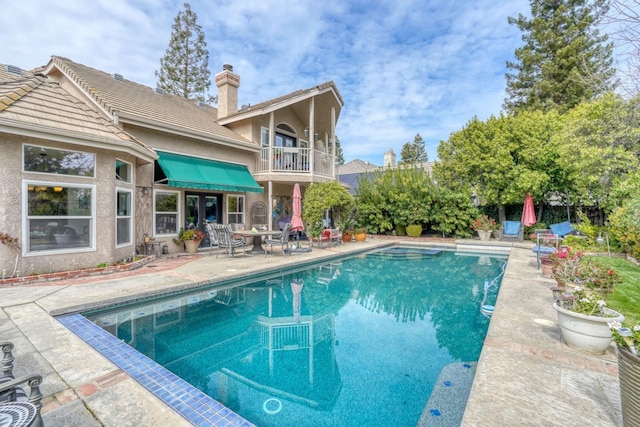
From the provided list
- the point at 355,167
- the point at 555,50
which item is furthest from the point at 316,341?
the point at 355,167

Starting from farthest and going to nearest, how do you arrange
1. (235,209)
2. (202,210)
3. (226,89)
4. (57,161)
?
(226,89) < (235,209) < (202,210) < (57,161)

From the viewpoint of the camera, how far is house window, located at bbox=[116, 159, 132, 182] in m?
11.1

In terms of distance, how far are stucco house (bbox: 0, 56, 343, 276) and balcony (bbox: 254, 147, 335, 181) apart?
69 millimetres

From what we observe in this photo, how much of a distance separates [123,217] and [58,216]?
220 cm

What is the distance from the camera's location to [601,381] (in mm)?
3771

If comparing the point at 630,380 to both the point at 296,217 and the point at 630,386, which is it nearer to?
the point at 630,386

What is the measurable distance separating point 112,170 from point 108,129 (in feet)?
4.73

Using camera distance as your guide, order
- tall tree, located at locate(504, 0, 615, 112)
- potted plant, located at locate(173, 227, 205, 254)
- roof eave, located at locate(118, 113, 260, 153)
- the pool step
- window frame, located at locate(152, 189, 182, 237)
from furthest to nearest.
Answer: tall tree, located at locate(504, 0, 615, 112) < potted plant, located at locate(173, 227, 205, 254) < window frame, located at locate(152, 189, 182, 237) < roof eave, located at locate(118, 113, 260, 153) < the pool step

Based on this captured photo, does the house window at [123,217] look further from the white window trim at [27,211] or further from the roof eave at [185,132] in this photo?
the roof eave at [185,132]

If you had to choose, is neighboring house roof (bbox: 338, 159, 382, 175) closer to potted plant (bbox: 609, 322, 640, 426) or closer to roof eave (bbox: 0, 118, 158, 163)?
roof eave (bbox: 0, 118, 158, 163)

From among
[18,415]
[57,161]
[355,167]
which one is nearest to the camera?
[18,415]

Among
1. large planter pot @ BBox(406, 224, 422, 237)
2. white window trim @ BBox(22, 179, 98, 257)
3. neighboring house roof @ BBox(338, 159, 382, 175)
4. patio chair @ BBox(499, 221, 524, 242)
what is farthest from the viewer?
neighboring house roof @ BBox(338, 159, 382, 175)

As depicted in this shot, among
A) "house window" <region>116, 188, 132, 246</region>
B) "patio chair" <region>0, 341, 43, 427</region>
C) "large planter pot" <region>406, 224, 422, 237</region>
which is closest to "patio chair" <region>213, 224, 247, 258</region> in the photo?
"house window" <region>116, 188, 132, 246</region>

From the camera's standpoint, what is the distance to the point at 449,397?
14.1 feet
